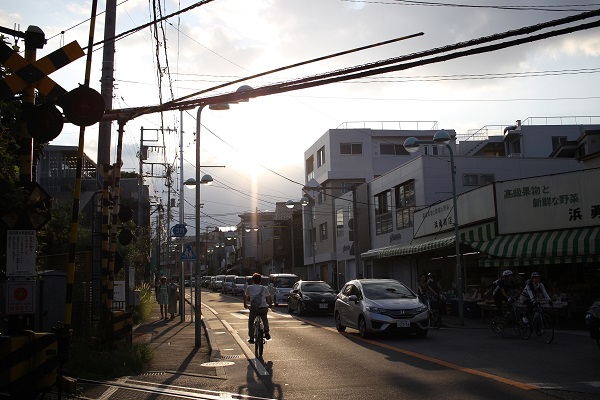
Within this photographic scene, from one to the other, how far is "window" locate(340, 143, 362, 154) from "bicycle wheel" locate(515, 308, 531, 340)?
3587cm

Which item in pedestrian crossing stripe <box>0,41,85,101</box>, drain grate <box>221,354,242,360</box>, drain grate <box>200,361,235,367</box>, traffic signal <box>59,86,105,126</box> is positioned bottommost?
drain grate <box>221,354,242,360</box>

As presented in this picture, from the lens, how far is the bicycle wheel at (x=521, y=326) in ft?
51.1

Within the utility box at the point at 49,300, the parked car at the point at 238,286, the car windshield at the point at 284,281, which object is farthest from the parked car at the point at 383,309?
the parked car at the point at 238,286

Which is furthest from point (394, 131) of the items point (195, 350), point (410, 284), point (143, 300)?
point (195, 350)

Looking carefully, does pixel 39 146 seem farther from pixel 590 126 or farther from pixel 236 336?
pixel 590 126

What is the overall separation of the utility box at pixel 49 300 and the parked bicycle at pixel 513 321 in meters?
10.8

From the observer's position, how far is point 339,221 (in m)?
47.9

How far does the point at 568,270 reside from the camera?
21.0 metres

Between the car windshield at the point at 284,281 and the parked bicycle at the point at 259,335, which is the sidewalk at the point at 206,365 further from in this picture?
the car windshield at the point at 284,281

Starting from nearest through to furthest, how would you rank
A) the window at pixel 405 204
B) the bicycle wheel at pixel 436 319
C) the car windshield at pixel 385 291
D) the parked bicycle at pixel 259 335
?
1. the parked bicycle at pixel 259 335
2. the car windshield at pixel 385 291
3. the bicycle wheel at pixel 436 319
4. the window at pixel 405 204

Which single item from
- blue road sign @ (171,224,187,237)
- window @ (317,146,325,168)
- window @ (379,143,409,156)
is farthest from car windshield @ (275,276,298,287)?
window @ (379,143,409,156)

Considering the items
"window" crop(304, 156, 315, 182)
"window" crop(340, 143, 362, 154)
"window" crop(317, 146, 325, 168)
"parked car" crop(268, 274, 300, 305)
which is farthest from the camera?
"window" crop(304, 156, 315, 182)

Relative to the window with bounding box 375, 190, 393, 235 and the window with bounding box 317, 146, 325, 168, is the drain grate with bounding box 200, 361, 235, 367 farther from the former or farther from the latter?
the window with bounding box 317, 146, 325, 168

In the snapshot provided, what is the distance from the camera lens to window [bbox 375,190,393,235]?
3669 centimetres
